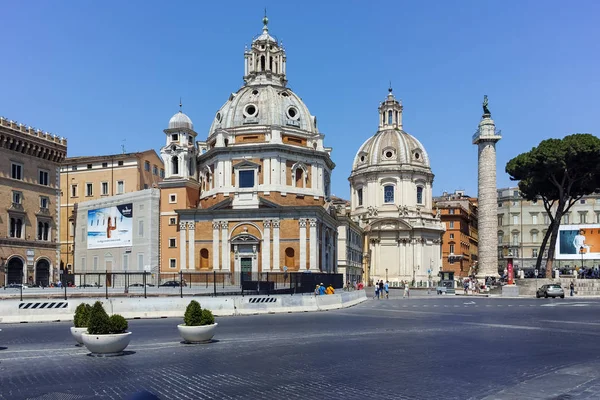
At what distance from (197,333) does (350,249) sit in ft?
224

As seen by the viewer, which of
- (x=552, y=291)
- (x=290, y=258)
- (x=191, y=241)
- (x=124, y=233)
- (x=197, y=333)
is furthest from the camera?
(x=124, y=233)

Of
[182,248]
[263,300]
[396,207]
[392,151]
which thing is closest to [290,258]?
[182,248]

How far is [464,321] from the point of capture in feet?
83.8

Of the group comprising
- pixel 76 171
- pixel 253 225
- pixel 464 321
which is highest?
pixel 76 171

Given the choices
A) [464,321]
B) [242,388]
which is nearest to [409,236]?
[464,321]

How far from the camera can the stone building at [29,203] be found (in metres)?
57.7

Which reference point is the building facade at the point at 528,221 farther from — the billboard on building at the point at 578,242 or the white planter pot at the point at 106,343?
the white planter pot at the point at 106,343

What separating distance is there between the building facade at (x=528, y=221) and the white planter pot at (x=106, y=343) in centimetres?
9447

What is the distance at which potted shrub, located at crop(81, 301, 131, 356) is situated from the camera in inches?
559

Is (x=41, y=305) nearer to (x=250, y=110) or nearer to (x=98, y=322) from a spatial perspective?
(x=98, y=322)

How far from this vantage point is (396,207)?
97.1m

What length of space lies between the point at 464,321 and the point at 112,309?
13.6 metres

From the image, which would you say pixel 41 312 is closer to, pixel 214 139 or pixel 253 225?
pixel 253 225

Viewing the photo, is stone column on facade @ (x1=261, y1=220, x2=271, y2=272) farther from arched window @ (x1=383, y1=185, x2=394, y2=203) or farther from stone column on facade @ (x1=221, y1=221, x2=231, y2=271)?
arched window @ (x1=383, y1=185, x2=394, y2=203)
